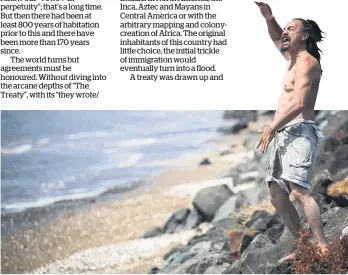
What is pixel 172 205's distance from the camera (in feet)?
30.3

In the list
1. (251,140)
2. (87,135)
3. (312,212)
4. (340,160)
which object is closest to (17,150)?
(87,135)

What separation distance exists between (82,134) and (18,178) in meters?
0.87

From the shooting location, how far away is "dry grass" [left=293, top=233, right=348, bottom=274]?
18.6 feet

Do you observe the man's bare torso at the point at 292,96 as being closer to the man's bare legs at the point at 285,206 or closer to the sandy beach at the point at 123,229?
the man's bare legs at the point at 285,206

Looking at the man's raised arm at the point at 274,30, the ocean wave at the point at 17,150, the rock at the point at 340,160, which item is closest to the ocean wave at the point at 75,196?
the ocean wave at the point at 17,150

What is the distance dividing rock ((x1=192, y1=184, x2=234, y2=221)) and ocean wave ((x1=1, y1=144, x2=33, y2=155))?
2.08 metres

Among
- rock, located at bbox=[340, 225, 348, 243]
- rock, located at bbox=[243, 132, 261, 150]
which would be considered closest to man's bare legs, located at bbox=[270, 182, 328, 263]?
rock, located at bbox=[340, 225, 348, 243]

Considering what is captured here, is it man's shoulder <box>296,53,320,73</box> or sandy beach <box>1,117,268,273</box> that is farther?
sandy beach <box>1,117,268,273</box>

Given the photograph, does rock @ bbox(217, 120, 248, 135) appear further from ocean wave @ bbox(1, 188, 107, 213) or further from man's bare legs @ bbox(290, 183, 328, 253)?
man's bare legs @ bbox(290, 183, 328, 253)

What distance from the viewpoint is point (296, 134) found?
579 cm

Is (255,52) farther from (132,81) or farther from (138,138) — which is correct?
(138,138)

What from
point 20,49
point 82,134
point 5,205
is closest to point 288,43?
point 20,49

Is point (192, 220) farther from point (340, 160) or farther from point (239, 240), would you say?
point (340, 160)

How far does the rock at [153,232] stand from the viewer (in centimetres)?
879
